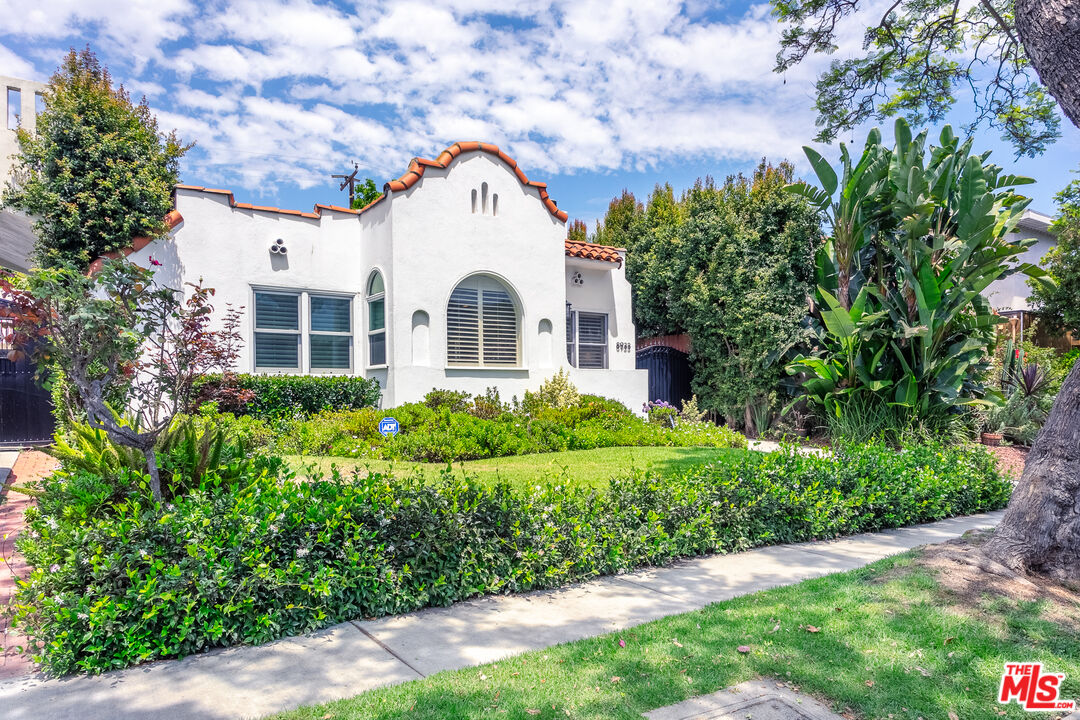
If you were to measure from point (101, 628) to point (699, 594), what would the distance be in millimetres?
3765

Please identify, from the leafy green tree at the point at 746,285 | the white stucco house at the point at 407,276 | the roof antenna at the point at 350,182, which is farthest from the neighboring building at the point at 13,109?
the leafy green tree at the point at 746,285

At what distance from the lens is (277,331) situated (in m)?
12.3

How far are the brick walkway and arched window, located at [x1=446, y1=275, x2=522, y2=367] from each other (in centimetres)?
673

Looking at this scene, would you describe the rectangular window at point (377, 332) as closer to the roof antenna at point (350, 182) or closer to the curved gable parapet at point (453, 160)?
the curved gable parapet at point (453, 160)

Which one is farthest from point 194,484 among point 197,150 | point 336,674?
point 197,150

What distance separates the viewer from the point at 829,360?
11477 millimetres

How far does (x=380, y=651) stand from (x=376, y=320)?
9.73 meters

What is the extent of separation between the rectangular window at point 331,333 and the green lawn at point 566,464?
12.8ft

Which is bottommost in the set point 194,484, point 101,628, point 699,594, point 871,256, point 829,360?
point 699,594

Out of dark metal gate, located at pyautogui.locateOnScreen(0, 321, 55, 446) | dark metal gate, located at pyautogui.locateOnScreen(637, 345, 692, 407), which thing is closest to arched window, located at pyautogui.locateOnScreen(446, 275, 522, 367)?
dark metal gate, located at pyautogui.locateOnScreen(637, 345, 692, 407)

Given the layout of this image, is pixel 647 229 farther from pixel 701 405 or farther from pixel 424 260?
pixel 424 260

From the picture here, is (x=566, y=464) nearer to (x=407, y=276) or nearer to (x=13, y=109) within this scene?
(x=407, y=276)

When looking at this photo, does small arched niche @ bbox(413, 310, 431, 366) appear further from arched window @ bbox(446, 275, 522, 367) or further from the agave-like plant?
the agave-like plant

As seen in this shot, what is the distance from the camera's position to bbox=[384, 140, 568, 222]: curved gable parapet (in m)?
11.9
